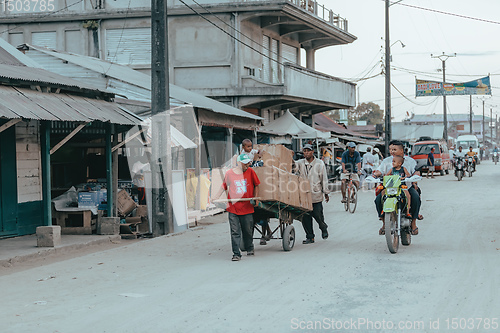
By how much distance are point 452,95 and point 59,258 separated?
5856 cm

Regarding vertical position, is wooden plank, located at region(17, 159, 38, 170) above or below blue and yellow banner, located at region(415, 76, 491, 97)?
below

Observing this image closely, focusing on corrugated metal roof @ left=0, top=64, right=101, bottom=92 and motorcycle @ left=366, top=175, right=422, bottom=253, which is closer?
motorcycle @ left=366, top=175, right=422, bottom=253

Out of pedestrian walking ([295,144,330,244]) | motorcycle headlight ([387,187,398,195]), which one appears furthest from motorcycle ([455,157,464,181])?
motorcycle headlight ([387,187,398,195])

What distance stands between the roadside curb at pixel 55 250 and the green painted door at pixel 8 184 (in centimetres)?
172

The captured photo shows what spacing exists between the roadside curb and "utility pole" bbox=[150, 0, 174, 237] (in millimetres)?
1376

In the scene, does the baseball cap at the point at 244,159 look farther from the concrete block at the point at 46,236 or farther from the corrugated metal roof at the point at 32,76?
the corrugated metal roof at the point at 32,76

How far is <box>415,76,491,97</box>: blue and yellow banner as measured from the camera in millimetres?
64375

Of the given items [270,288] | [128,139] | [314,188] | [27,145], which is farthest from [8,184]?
[270,288]

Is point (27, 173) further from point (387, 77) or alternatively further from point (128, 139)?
point (387, 77)

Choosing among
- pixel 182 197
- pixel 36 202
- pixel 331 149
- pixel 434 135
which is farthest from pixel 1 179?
pixel 434 135

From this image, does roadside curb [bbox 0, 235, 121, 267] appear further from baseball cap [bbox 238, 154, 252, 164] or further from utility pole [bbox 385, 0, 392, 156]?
utility pole [bbox 385, 0, 392, 156]

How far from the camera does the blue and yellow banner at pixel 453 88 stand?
64.4 metres

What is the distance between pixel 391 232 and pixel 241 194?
250cm

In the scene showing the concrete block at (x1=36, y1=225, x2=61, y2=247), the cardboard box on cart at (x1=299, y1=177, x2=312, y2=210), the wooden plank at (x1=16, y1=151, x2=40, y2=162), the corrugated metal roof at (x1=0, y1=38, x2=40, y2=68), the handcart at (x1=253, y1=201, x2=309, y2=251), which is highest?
the corrugated metal roof at (x1=0, y1=38, x2=40, y2=68)
